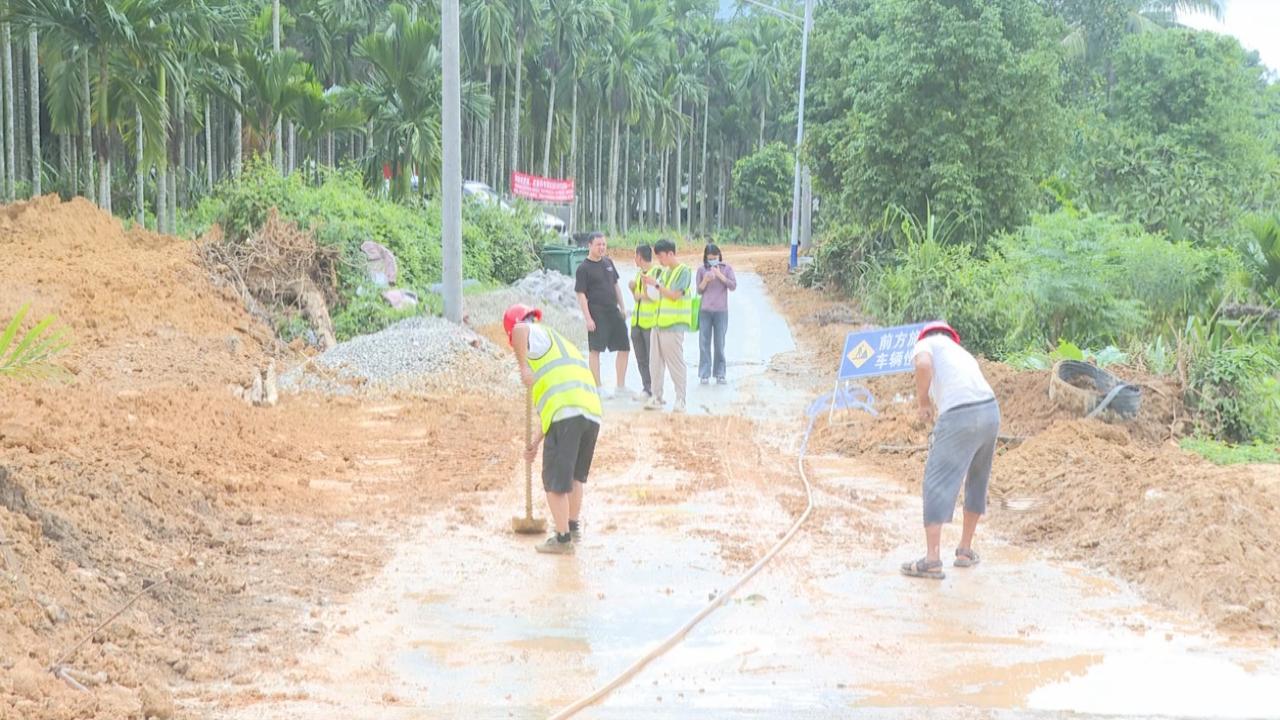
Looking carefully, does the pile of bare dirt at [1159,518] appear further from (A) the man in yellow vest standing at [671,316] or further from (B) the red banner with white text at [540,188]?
(B) the red banner with white text at [540,188]

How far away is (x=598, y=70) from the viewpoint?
175 feet

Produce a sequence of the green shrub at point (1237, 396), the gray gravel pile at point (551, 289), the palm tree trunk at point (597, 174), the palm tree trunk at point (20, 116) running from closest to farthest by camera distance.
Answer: the green shrub at point (1237, 396) → the gray gravel pile at point (551, 289) → the palm tree trunk at point (20, 116) → the palm tree trunk at point (597, 174)

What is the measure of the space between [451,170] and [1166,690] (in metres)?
11.8

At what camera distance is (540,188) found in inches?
1393

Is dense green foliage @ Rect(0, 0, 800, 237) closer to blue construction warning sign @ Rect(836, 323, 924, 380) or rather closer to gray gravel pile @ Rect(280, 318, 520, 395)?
gray gravel pile @ Rect(280, 318, 520, 395)

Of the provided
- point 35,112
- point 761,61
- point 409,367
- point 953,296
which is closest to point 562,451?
point 409,367

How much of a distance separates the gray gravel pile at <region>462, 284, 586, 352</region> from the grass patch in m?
9.31

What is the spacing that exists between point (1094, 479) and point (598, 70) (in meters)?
46.2

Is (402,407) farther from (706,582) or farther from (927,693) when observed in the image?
(927,693)

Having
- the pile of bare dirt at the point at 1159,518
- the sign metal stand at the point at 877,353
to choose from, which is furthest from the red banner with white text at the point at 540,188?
the pile of bare dirt at the point at 1159,518

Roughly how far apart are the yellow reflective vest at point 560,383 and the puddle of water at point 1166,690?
3.33 meters

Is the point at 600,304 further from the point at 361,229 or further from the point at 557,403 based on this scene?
the point at 361,229

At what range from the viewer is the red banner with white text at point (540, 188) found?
34344mm

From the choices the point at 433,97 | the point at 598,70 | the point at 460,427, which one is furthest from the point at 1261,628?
the point at 598,70
